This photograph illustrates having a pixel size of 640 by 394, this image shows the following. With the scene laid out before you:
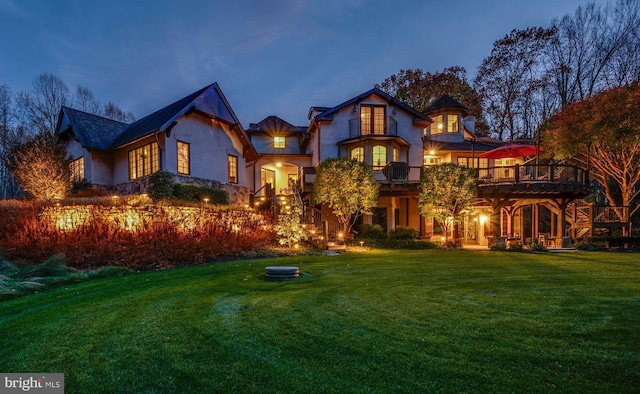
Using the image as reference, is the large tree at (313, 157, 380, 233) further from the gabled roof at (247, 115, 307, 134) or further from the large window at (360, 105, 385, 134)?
the gabled roof at (247, 115, 307, 134)

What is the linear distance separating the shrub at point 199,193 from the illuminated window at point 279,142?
854 centimetres

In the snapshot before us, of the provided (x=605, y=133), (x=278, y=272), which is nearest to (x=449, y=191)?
(x=605, y=133)

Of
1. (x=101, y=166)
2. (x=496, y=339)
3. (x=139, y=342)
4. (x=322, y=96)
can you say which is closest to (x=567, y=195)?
(x=496, y=339)

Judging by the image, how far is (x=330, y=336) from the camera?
3.64 m

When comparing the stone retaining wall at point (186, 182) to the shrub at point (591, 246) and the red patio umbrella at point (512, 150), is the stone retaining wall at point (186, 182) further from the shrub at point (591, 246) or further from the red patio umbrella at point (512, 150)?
the shrub at point (591, 246)

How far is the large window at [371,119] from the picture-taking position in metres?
20.3

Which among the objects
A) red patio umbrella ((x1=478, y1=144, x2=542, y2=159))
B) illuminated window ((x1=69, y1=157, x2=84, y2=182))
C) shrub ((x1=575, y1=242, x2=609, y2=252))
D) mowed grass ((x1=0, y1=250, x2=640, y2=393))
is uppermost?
red patio umbrella ((x1=478, y1=144, x2=542, y2=159))

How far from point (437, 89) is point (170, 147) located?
1062 inches

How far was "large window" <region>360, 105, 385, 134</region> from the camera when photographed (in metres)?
20.3

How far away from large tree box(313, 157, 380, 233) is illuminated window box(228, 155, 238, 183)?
24.1ft

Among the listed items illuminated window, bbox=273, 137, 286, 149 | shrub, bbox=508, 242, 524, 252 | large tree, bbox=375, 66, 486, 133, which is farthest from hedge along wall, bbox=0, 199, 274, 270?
large tree, bbox=375, 66, 486, 133

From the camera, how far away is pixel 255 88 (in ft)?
508

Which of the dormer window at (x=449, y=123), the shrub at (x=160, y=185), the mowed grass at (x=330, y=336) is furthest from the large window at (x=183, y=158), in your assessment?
the dormer window at (x=449, y=123)

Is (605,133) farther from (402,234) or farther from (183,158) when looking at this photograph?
(183,158)
